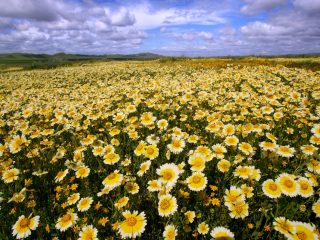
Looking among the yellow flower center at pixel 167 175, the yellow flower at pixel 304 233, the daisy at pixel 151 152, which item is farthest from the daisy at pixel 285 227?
the daisy at pixel 151 152

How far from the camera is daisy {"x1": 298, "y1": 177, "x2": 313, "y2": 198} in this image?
2.28m

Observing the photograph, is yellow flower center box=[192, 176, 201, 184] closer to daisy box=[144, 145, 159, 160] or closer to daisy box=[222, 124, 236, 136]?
daisy box=[144, 145, 159, 160]

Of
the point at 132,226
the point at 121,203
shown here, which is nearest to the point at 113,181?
the point at 121,203

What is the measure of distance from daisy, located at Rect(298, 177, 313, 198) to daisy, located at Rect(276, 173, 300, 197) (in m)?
0.04

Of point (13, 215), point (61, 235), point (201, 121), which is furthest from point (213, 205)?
point (201, 121)

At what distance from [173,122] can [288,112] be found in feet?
9.54

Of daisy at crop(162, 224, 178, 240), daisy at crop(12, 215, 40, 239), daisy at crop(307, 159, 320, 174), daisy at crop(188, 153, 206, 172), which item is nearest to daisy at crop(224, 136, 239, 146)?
daisy at crop(188, 153, 206, 172)

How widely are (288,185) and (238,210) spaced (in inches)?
26.8

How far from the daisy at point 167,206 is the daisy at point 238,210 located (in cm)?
61

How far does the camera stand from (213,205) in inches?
106

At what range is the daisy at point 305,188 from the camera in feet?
7.48

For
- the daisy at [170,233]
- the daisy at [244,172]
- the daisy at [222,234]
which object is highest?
the daisy at [244,172]

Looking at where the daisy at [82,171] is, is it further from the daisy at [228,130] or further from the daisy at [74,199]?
the daisy at [228,130]

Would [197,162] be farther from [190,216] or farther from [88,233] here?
[88,233]
